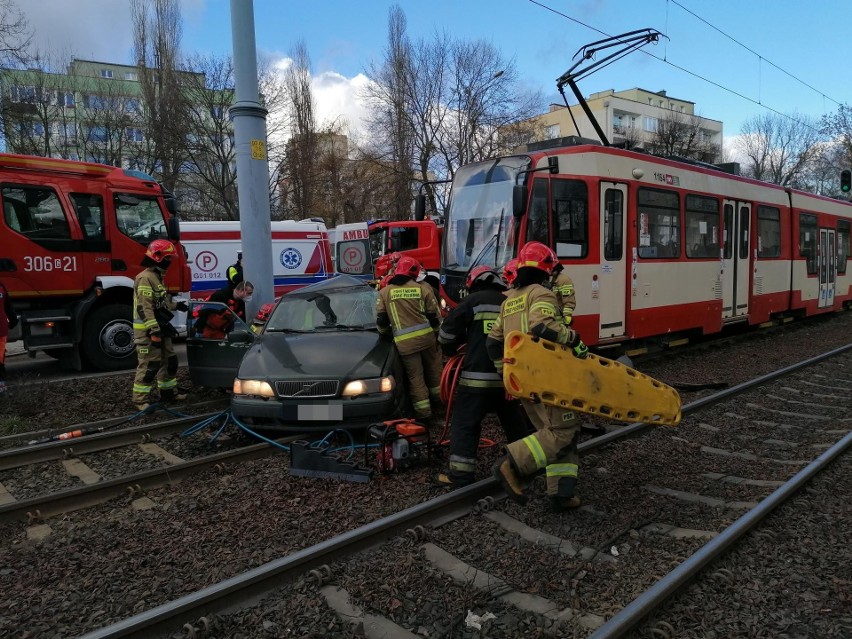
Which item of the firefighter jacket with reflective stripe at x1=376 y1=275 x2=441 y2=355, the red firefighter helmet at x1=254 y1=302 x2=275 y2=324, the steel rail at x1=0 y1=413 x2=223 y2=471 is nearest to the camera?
the steel rail at x1=0 y1=413 x2=223 y2=471

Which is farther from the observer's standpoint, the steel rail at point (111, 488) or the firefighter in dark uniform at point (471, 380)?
the firefighter in dark uniform at point (471, 380)

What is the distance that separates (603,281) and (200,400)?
5773 mm

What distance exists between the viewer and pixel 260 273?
9344 mm

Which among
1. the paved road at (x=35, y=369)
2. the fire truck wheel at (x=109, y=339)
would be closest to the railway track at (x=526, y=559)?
the paved road at (x=35, y=369)

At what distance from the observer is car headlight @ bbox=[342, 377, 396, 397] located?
19.2ft

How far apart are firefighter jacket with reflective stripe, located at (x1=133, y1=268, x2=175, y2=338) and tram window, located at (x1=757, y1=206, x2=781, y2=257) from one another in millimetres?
11461

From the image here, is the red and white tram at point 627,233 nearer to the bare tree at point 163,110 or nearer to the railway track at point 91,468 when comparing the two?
the railway track at point 91,468

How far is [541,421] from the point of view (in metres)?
4.50

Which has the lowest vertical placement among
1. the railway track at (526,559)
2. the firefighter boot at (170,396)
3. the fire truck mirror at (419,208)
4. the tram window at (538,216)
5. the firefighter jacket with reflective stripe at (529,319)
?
the railway track at (526,559)

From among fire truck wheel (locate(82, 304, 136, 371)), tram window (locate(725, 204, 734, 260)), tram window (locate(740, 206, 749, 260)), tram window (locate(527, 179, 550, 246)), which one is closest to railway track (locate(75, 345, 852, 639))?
tram window (locate(527, 179, 550, 246))

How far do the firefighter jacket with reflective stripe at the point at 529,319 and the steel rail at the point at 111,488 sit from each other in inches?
106

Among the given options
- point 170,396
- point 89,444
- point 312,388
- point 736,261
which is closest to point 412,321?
point 312,388

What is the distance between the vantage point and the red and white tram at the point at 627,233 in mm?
8688

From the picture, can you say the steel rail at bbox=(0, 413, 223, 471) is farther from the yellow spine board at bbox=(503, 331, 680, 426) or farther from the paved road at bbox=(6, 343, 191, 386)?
the yellow spine board at bbox=(503, 331, 680, 426)
